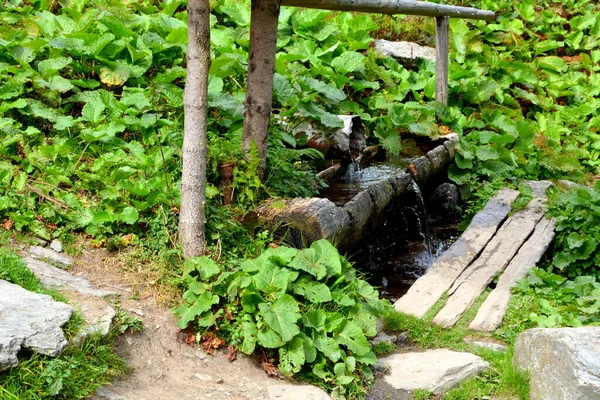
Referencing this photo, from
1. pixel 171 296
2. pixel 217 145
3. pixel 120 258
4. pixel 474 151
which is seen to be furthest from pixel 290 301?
pixel 474 151

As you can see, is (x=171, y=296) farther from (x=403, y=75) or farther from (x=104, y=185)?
(x=403, y=75)

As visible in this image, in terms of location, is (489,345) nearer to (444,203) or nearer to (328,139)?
(328,139)

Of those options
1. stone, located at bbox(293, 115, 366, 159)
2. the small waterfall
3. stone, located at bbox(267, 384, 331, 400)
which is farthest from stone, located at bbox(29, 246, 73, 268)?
the small waterfall

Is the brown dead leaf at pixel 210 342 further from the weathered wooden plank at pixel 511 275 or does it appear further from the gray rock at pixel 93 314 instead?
the weathered wooden plank at pixel 511 275

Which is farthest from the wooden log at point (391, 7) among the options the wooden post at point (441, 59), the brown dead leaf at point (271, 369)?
the brown dead leaf at point (271, 369)

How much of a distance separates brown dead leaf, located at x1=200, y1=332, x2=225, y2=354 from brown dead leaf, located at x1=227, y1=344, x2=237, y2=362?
0.19 ft

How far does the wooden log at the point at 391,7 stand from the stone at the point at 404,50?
1114 mm

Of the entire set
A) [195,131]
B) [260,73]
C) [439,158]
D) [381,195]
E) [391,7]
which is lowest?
[381,195]

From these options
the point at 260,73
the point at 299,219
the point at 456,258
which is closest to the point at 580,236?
the point at 456,258

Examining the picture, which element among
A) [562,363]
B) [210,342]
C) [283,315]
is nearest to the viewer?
[562,363]

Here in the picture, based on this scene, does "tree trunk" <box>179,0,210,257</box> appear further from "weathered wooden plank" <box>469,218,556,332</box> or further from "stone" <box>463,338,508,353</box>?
"weathered wooden plank" <box>469,218,556,332</box>

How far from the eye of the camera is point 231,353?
440 centimetres

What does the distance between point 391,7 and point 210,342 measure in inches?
184

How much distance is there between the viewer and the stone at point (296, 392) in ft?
13.3
